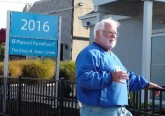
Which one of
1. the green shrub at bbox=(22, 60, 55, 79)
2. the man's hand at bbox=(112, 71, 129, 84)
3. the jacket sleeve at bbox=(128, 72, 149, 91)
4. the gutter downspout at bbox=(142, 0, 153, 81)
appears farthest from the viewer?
the green shrub at bbox=(22, 60, 55, 79)

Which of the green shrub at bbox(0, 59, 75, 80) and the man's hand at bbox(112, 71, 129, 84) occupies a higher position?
the man's hand at bbox(112, 71, 129, 84)

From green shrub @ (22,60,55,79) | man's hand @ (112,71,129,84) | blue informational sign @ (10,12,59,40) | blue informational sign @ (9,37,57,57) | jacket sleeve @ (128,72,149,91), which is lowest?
green shrub @ (22,60,55,79)

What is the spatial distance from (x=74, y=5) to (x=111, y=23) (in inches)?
1227

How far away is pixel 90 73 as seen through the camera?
160 inches

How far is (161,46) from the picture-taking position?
13.1m

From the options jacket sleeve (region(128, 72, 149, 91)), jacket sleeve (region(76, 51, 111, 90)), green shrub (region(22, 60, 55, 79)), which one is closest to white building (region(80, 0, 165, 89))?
jacket sleeve (region(128, 72, 149, 91))

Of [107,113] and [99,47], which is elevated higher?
[99,47]

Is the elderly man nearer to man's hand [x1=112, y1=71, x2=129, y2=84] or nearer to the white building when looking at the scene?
man's hand [x1=112, y1=71, x2=129, y2=84]

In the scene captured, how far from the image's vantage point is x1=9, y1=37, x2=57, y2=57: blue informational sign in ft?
36.0

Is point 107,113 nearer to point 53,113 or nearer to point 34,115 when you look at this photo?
point 53,113

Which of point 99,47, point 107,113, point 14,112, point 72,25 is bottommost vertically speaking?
point 14,112

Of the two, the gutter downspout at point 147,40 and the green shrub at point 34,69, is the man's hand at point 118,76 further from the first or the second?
the green shrub at point 34,69

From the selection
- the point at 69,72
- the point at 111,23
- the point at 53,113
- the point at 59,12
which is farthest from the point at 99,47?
the point at 59,12

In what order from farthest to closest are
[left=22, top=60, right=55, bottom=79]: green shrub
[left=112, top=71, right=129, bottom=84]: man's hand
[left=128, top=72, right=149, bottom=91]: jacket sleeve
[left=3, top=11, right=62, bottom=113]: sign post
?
[left=22, top=60, right=55, bottom=79]: green shrub
[left=3, top=11, right=62, bottom=113]: sign post
[left=128, top=72, right=149, bottom=91]: jacket sleeve
[left=112, top=71, right=129, bottom=84]: man's hand
